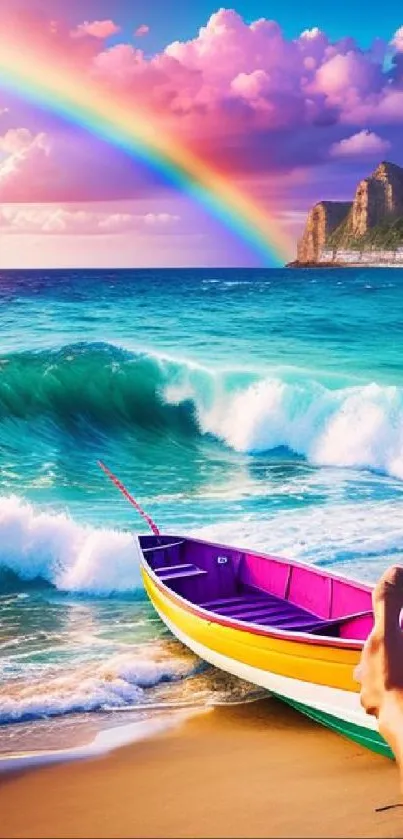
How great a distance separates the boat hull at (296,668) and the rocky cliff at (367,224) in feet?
443

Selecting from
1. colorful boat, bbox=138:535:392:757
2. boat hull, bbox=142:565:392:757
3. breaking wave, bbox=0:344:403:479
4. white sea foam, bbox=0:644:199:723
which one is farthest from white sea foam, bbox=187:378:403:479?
boat hull, bbox=142:565:392:757

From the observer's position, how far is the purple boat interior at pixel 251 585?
26.9ft

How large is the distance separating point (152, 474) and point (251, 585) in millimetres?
9409

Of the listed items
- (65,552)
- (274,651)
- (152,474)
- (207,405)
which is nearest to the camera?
(274,651)

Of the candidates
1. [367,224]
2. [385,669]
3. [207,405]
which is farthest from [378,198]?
[385,669]

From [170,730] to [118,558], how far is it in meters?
4.89

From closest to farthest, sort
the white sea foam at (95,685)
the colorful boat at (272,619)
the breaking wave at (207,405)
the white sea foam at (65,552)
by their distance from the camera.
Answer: the colorful boat at (272,619) → the white sea foam at (95,685) → the white sea foam at (65,552) → the breaking wave at (207,405)

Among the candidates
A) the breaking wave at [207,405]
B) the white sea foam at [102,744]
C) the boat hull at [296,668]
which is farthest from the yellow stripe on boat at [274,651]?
the breaking wave at [207,405]

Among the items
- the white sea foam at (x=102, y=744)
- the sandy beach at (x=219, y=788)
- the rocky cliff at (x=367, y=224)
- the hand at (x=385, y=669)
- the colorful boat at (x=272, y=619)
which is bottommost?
the white sea foam at (x=102, y=744)

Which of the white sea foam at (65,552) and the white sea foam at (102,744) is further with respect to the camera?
the white sea foam at (65,552)

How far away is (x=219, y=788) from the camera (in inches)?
224

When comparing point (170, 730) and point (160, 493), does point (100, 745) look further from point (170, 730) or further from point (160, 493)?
point (160, 493)

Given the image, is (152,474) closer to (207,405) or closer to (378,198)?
(207,405)

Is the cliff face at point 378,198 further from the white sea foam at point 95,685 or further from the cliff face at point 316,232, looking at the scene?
the white sea foam at point 95,685
